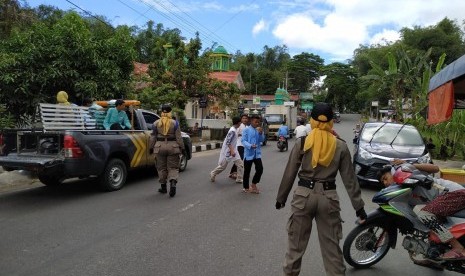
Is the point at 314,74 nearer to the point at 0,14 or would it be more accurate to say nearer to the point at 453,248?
the point at 0,14

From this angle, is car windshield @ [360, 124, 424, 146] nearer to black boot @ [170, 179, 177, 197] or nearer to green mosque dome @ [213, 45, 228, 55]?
black boot @ [170, 179, 177, 197]

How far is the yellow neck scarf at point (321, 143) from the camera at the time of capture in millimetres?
3736

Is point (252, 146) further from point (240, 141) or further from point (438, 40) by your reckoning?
point (438, 40)

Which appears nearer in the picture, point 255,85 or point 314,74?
point 255,85

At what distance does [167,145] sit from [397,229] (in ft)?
15.4

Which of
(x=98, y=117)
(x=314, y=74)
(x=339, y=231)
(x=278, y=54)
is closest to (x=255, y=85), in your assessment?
(x=314, y=74)

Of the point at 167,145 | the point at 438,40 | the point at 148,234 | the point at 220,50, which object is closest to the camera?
the point at 148,234

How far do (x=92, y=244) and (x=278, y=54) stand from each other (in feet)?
325

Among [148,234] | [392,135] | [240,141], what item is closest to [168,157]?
[148,234]

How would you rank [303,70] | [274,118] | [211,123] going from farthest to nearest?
[303,70]
[211,123]
[274,118]

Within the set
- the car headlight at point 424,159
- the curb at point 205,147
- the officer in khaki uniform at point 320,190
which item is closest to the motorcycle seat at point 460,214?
the officer in khaki uniform at point 320,190

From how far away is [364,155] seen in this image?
938 centimetres

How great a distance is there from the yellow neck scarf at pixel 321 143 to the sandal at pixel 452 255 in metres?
1.74

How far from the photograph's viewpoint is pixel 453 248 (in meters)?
4.25
